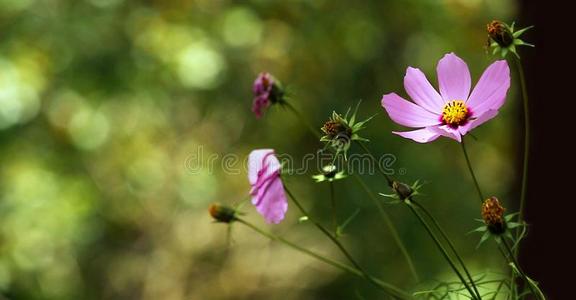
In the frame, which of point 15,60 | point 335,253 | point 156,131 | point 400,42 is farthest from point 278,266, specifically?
point 15,60

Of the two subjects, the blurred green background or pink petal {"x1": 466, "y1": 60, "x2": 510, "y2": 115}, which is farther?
the blurred green background

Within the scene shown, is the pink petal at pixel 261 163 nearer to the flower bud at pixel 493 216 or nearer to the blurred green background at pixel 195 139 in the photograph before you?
the flower bud at pixel 493 216

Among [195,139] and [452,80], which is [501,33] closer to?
[452,80]

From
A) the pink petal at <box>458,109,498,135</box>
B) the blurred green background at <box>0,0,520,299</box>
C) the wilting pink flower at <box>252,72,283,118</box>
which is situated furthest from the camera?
the blurred green background at <box>0,0,520,299</box>

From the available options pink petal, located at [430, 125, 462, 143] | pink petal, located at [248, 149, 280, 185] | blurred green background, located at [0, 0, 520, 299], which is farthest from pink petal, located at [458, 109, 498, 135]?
blurred green background, located at [0, 0, 520, 299]

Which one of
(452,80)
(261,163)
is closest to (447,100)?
(452,80)

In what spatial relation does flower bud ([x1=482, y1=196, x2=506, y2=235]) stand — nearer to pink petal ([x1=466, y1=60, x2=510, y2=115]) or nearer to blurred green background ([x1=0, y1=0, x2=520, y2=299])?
pink petal ([x1=466, y1=60, x2=510, y2=115])

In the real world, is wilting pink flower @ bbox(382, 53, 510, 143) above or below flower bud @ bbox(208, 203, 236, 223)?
above

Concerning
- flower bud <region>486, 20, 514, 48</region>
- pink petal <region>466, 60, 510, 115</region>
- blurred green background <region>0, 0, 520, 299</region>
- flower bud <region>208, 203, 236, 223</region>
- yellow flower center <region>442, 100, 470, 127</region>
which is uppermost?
flower bud <region>486, 20, 514, 48</region>
